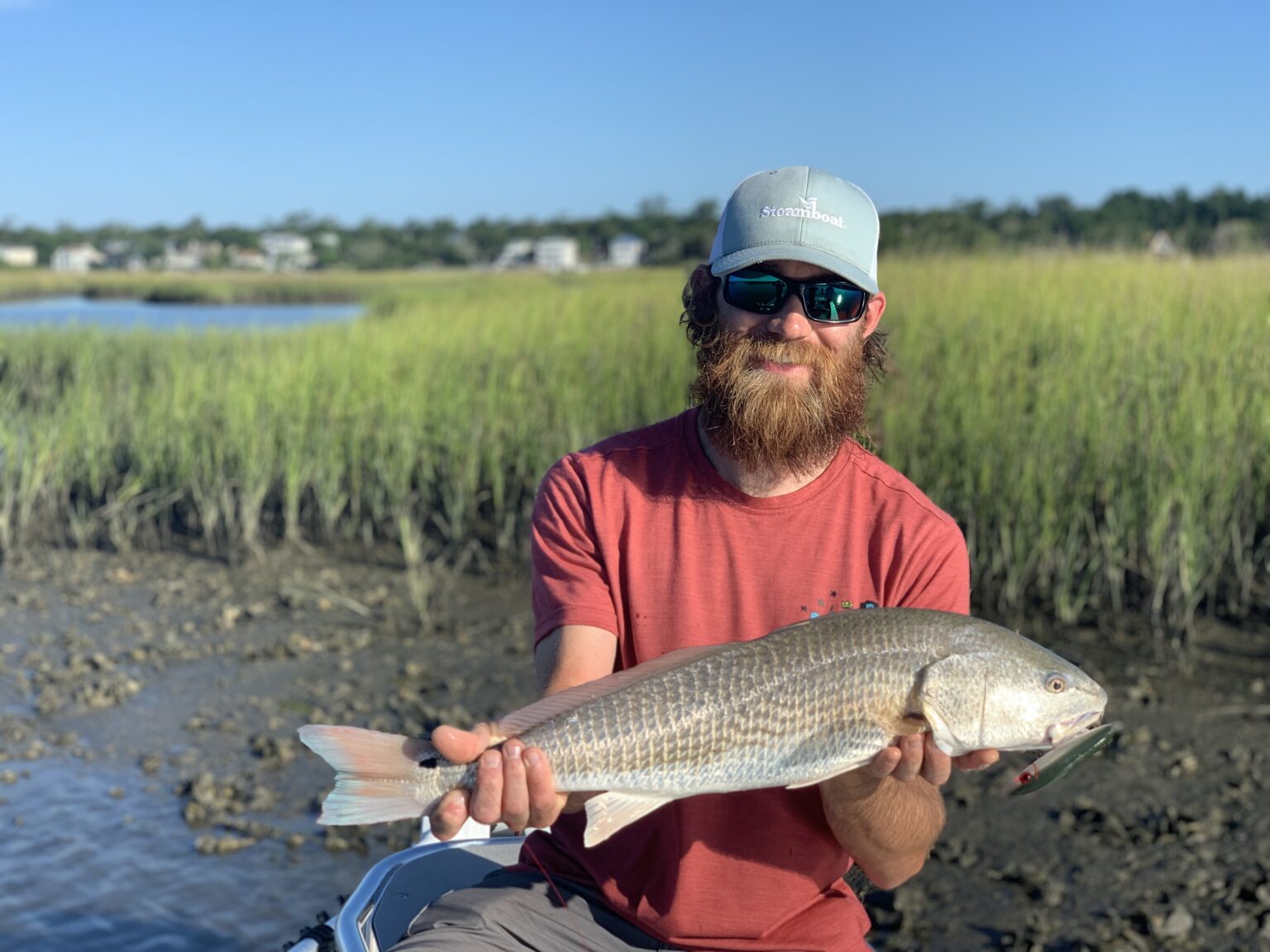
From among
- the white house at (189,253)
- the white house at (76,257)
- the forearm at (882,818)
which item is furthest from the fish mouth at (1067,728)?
the white house at (76,257)

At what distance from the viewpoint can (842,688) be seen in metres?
2.22

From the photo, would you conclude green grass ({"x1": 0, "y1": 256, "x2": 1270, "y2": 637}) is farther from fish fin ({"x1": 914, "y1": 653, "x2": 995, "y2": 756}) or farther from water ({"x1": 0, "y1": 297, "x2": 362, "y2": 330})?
water ({"x1": 0, "y1": 297, "x2": 362, "y2": 330})

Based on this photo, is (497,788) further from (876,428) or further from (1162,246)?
(1162,246)

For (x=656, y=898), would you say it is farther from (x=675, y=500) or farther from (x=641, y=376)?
(x=641, y=376)

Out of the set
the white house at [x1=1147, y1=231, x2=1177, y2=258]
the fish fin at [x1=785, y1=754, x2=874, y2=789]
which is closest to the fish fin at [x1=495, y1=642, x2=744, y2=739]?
the fish fin at [x1=785, y1=754, x2=874, y2=789]

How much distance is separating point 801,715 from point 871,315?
3.67 feet

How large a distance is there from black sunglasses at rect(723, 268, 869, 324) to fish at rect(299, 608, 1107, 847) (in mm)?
798

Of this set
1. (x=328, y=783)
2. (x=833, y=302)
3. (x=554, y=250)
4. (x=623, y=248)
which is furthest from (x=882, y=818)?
(x=554, y=250)

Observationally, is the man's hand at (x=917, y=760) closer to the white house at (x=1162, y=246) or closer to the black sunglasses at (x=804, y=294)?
the black sunglasses at (x=804, y=294)

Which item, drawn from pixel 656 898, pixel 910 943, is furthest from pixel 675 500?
pixel 910 943

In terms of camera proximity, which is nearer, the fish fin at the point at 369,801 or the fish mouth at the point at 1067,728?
the fish fin at the point at 369,801

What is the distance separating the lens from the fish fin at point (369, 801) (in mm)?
2096

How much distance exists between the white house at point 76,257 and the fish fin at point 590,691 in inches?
3846

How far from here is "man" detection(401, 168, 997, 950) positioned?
8.05 feet
